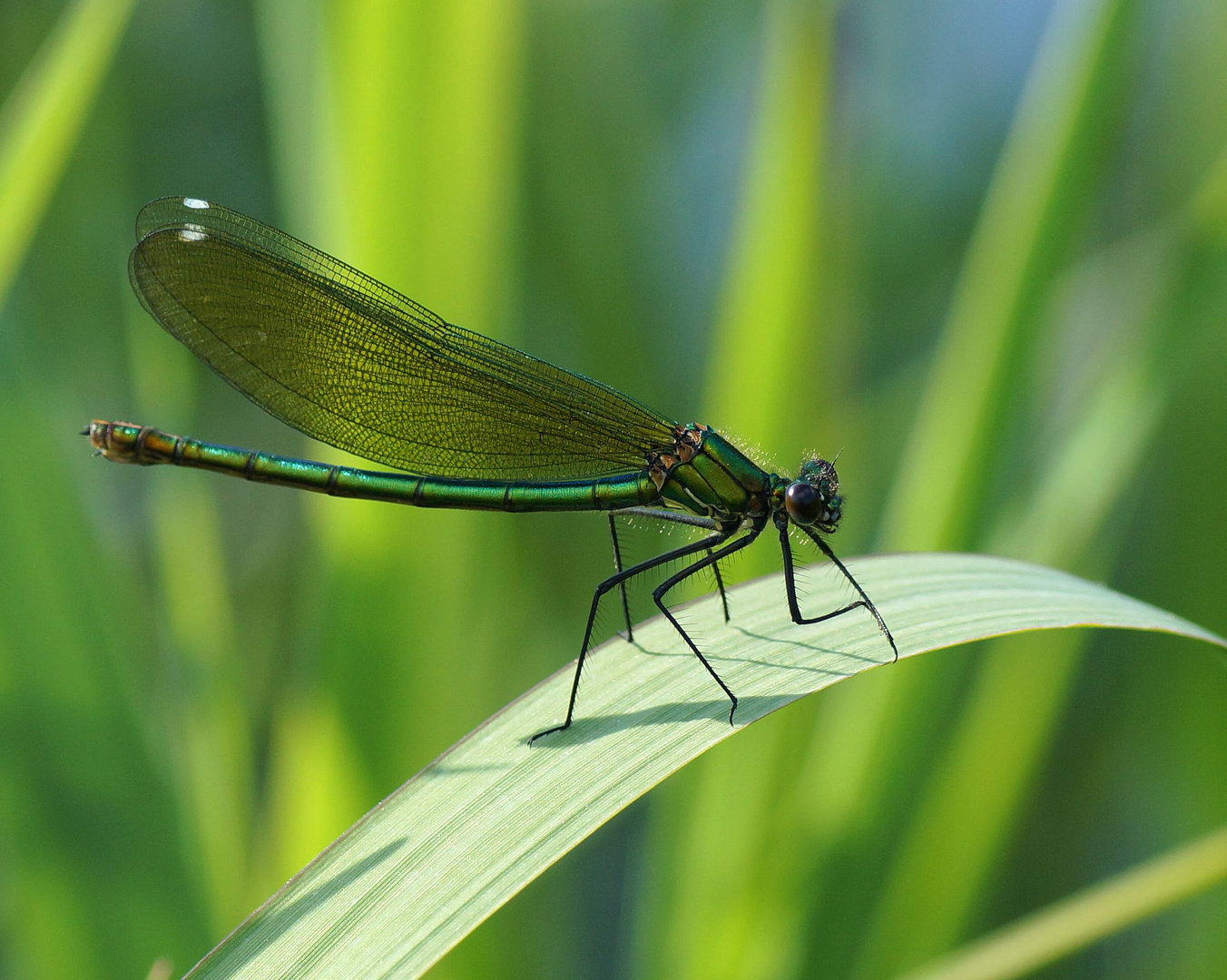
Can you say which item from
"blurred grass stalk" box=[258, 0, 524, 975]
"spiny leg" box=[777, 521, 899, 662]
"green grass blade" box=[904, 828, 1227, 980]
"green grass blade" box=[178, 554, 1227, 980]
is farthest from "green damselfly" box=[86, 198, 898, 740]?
"green grass blade" box=[904, 828, 1227, 980]

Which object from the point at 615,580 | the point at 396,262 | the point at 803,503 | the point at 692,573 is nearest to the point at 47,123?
the point at 396,262

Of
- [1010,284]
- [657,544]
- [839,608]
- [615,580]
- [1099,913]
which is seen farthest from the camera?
[657,544]

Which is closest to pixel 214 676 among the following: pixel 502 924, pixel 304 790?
pixel 304 790

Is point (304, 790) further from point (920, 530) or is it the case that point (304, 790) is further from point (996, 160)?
point (996, 160)

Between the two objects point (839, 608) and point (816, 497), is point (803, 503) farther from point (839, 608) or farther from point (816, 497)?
point (839, 608)

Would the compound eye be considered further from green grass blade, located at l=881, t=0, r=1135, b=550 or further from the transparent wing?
the transparent wing

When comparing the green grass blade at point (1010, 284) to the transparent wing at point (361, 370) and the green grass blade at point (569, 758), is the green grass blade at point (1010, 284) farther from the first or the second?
the transparent wing at point (361, 370)
